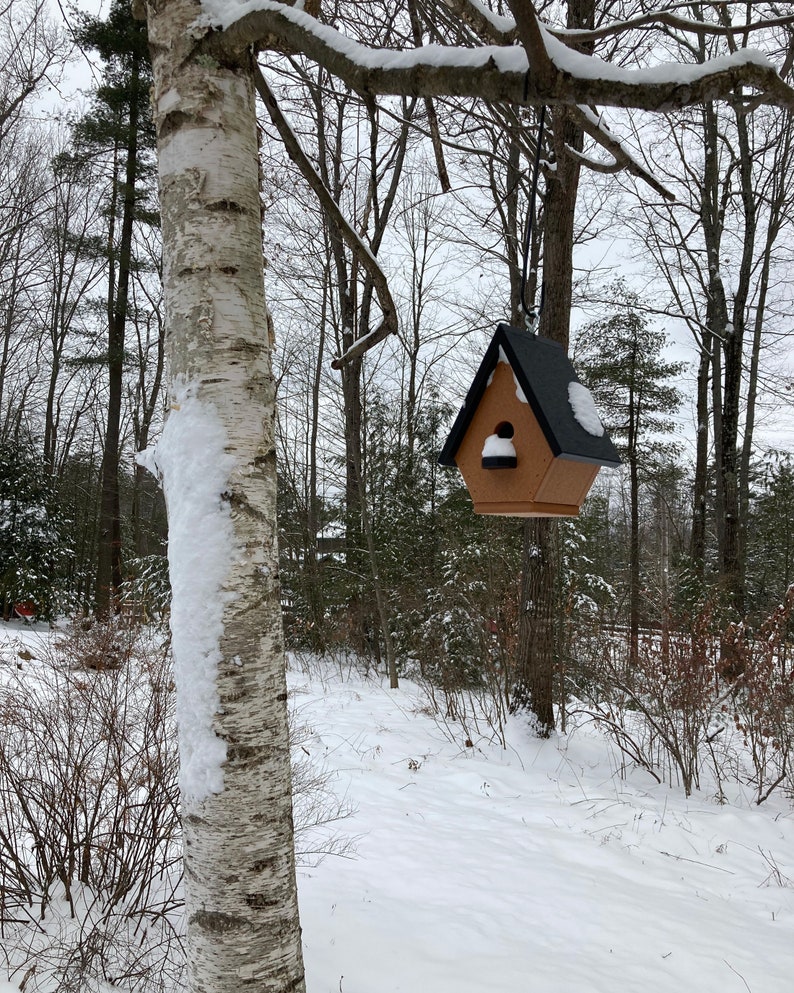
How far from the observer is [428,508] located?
10.9 m

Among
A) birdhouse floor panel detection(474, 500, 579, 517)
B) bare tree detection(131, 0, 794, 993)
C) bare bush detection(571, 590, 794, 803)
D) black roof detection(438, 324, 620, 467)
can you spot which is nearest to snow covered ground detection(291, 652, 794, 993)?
bare bush detection(571, 590, 794, 803)

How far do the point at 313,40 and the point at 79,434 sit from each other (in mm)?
19340

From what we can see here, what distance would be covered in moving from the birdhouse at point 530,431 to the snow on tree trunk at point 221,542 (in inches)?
31.4

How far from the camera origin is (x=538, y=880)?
3715 millimetres

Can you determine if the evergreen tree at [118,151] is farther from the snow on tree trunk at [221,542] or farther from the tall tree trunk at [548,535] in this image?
the snow on tree trunk at [221,542]

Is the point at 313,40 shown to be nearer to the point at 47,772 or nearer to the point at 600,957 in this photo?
the point at 47,772

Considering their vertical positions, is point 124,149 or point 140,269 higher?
point 124,149

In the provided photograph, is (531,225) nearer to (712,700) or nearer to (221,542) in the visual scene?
(221,542)

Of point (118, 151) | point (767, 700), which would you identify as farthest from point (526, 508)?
point (118, 151)

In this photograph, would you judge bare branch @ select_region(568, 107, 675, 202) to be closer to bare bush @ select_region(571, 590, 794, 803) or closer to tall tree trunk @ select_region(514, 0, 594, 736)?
tall tree trunk @ select_region(514, 0, 594, 736)

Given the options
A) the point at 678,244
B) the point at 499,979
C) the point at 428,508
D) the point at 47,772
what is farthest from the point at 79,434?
the point at 499,979

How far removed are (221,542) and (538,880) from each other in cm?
311

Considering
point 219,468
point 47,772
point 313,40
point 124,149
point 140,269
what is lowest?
point 47,772

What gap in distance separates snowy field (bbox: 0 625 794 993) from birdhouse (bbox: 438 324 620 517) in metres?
2.00
